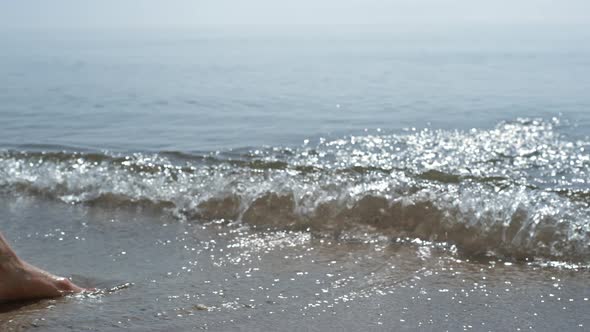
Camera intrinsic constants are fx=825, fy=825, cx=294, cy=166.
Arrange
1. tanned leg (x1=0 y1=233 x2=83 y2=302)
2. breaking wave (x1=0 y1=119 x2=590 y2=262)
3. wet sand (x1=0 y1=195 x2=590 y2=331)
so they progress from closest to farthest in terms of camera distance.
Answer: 1. wet sand (x1=0 y1=195 x2=590 y2=331)
2. tanned leg (x1=0 y1=233 x2=83 y2=302)
3. breaking wave (x1=0 y1=119 x2=590 y2=262)

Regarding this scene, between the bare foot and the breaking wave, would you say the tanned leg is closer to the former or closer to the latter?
the bare foot

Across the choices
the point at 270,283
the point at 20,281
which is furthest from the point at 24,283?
the point at 270,283

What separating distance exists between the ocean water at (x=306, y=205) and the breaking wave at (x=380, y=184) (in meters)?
0.02

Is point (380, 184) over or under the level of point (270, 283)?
over

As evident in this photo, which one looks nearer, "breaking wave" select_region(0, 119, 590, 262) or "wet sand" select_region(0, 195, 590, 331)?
"wet sand" select_region(0, 195, 590, 331)

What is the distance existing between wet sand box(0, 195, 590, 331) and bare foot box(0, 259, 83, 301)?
2.3 inches

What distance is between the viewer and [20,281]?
3650 mm

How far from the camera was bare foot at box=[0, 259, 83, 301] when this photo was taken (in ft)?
11.9

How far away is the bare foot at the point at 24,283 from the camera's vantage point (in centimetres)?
363

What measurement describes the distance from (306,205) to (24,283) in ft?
7.03

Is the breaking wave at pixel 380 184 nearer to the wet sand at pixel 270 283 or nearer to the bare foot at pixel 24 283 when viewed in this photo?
the wet sand at pixel 270 283

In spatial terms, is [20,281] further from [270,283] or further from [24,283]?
[270,283]

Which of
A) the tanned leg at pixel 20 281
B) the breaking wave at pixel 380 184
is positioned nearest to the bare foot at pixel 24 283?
the tanned leg at pixel 20 281

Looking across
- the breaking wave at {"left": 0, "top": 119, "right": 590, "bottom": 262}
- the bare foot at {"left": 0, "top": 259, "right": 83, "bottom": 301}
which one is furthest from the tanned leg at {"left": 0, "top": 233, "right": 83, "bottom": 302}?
the breaking wave at {"left": 0, "top": 119, "right": 590, "bottom": 262}
